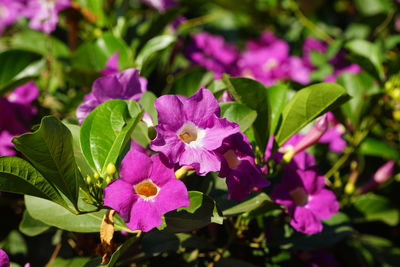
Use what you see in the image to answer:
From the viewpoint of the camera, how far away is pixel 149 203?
2.97ft

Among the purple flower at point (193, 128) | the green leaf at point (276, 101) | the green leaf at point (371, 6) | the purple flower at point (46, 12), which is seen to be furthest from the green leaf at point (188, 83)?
the green leaf at point (371, 6)

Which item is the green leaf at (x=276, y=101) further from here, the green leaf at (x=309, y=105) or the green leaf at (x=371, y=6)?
the green leaf at (x=371, y=6)

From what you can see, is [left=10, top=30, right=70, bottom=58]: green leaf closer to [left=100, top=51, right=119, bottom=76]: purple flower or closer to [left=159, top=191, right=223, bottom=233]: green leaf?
[left=100, top=51, right=119, bottom=76]: purple flower

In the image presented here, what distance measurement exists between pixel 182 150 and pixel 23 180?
0.35m

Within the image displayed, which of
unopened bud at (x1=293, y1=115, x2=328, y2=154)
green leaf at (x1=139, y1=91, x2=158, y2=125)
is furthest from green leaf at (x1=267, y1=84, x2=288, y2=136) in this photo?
green leaf at (x1=139, y1=91, x2=158, y2=125)

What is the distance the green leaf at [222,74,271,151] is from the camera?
1036 mm

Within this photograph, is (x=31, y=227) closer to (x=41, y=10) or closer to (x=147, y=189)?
(x=147, y=189)

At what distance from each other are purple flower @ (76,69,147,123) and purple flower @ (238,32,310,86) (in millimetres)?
1229

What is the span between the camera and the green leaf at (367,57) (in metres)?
1.57

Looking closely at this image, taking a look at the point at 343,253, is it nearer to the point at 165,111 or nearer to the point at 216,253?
the point at 216,253

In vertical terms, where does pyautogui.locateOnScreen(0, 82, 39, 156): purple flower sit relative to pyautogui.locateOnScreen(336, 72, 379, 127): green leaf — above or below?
below

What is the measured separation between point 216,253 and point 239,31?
7.29 feet

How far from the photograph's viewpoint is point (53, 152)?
85 cm

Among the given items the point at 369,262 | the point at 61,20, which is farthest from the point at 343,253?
the point at 61,20
